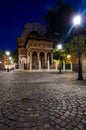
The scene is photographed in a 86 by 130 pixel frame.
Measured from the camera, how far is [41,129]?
2.79m

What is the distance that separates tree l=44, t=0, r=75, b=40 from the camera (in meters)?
38.3

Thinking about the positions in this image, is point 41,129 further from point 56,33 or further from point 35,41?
point 56,33

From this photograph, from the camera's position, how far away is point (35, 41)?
3522 cm

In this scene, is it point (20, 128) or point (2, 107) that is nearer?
point (20, 128)

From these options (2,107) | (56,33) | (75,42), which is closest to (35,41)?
(56,33)

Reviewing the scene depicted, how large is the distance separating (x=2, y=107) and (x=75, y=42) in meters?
13.0

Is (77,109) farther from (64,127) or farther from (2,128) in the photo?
(2,128)

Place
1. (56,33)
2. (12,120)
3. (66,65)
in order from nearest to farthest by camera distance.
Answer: (12,120)
(66,65)
(56,33)

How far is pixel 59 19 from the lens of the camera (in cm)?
3934

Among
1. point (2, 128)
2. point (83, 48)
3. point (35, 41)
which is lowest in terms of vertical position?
point (2, 128)

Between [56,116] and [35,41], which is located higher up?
[35,41]

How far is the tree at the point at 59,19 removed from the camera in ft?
126

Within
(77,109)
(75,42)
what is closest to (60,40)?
(75,42)

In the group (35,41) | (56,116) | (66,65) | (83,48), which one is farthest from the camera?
(35,41)
